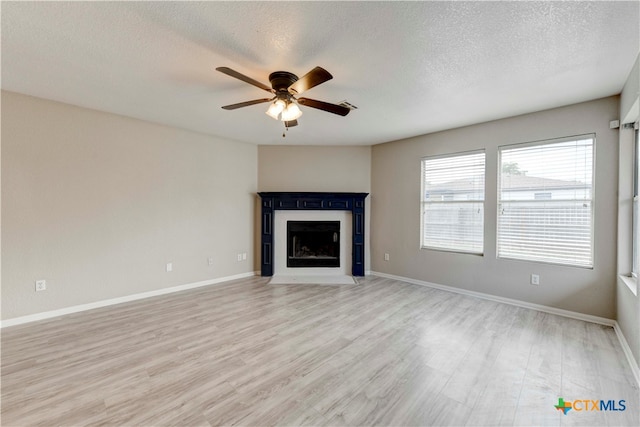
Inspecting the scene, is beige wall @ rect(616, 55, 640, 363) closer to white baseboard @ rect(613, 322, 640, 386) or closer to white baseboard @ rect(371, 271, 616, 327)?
white baseboard @ rect(613, 322, 640, 386)

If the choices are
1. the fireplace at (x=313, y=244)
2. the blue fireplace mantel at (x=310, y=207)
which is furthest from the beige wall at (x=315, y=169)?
the fireplace at (x=313, y=244)

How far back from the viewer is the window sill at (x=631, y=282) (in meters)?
2.27

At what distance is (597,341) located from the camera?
8.39ft

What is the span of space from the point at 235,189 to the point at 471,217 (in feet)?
13.1

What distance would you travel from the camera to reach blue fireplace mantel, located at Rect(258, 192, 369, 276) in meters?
4.98

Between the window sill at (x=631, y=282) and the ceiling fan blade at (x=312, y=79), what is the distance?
10.1 ft

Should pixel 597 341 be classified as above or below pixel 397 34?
below

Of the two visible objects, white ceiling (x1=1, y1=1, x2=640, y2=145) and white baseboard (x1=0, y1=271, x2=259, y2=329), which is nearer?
white ceiling (x1=1, y1=1, x2=640, y2=145)

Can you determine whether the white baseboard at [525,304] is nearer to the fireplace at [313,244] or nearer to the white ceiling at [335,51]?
the fireplace at [313,244]

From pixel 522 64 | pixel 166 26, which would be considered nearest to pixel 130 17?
pixel 166 26

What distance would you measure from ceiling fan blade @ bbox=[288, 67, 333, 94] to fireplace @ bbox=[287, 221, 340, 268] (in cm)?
319

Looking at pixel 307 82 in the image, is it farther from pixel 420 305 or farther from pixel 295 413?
pixel 420 305

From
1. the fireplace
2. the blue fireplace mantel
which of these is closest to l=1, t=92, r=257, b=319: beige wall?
the blue fireplace mantel

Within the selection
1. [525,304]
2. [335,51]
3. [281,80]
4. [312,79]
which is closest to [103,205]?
[281,80]
